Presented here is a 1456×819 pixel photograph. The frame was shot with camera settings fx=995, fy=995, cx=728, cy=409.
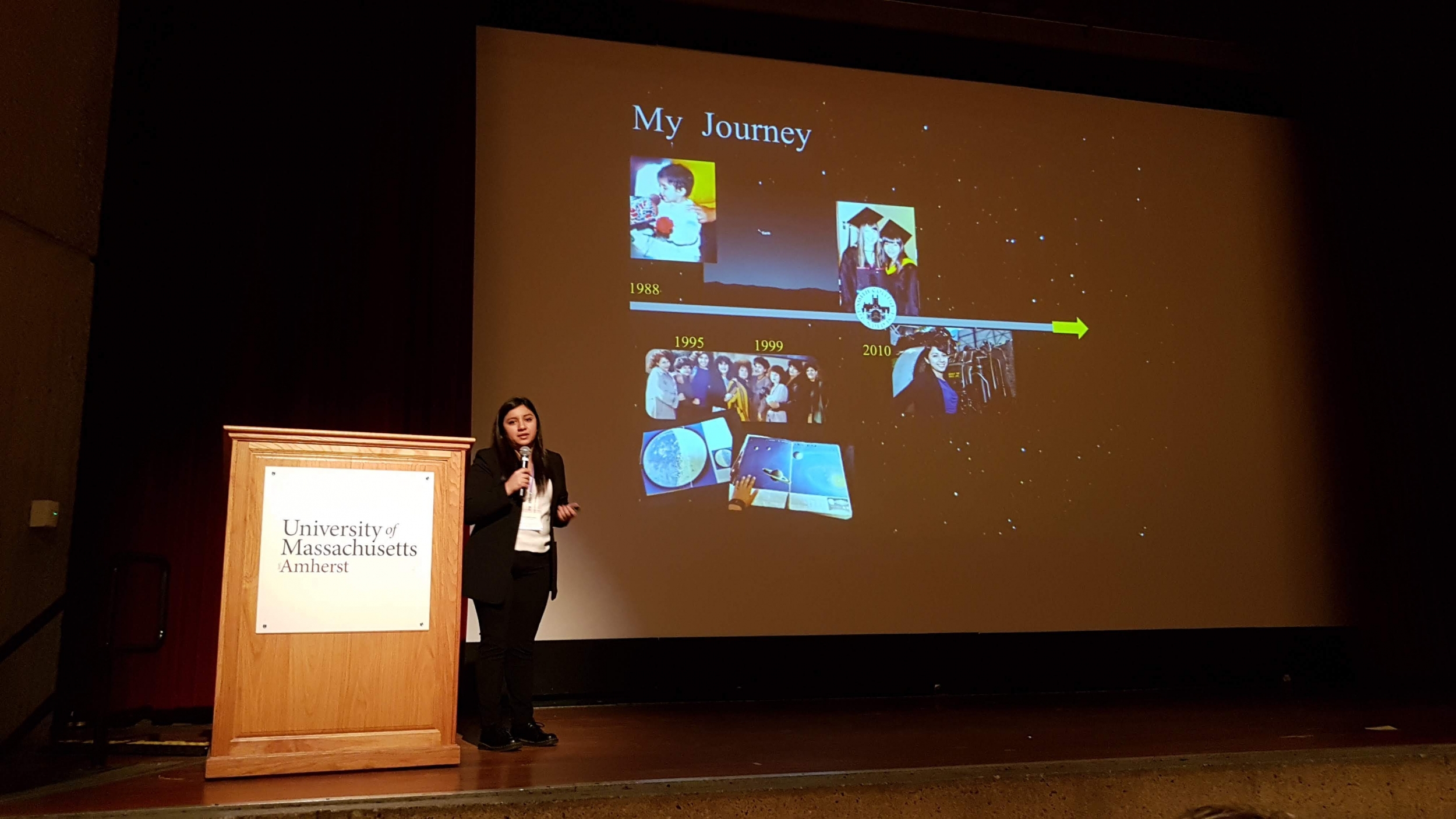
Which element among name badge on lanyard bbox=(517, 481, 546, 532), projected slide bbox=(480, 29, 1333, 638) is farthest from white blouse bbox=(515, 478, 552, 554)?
projected slide bbox=(480, 29, 1333, 638)

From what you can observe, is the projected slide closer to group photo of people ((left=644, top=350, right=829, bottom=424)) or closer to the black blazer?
group photo of people ((left=644, top=350, right=829, bottom=424))

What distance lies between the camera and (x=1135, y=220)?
529 cm

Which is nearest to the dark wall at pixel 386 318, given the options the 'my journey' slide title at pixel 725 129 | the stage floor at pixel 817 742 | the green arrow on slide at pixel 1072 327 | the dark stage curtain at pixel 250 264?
the dark stage curtain at pixel 250 264

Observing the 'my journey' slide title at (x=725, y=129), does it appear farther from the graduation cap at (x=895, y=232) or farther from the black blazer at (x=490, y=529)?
the black blazer at (x=490, y=529)

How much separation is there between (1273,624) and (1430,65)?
3.18 metres

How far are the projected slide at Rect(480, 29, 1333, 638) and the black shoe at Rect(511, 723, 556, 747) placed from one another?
1.05 m

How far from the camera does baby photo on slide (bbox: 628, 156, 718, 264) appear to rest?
459cm

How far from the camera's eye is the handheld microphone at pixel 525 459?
10.1 feet

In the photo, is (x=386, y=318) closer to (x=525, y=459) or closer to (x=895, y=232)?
(x=525, y=459)

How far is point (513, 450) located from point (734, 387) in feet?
5.13

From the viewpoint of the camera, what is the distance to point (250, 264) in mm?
4277

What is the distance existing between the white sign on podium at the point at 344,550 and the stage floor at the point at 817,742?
42 cm

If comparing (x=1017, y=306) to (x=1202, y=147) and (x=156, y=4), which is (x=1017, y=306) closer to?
(x=1202, y=147)

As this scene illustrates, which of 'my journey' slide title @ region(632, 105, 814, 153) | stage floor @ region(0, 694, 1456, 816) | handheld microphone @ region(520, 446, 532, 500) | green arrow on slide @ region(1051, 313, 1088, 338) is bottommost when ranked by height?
stage floor @ region(0, 694, 1456, 816)
